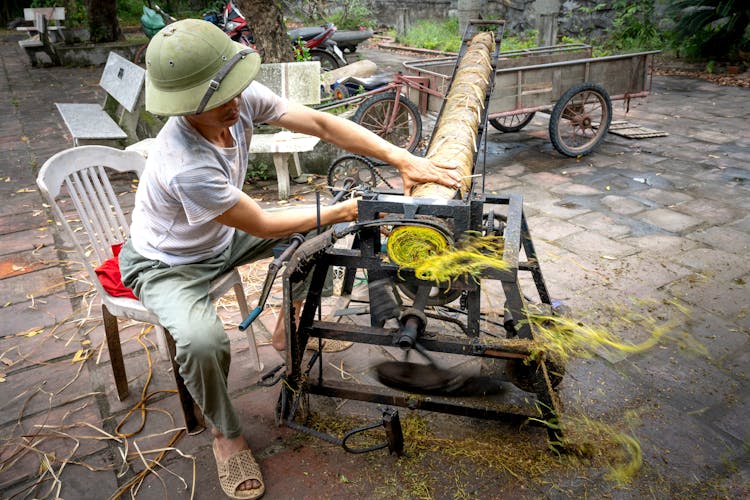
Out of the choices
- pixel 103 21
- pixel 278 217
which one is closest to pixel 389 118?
pixel 278 217

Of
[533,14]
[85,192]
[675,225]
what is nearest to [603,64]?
[675,225]

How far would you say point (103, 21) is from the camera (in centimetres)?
1277

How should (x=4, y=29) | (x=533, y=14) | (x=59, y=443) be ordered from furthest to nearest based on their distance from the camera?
(x=4, y=29), (x=533, y=14), (x=59, y=443)

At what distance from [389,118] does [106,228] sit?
3814mm

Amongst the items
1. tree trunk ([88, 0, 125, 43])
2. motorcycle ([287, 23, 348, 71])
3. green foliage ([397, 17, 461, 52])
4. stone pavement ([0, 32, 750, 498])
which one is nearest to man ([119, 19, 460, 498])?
stone pavement ([0, 32, 750, 498])

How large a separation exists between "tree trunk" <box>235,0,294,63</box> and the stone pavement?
2.92 m

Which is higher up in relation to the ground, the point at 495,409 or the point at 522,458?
the point at 495,409

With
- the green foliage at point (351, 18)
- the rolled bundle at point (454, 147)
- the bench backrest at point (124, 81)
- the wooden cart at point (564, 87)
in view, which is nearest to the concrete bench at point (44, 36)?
the green foliage at point (351, 18)

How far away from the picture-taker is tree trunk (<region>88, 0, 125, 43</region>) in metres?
12.4

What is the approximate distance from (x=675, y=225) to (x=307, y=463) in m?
3.60

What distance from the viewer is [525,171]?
5812 millimetres

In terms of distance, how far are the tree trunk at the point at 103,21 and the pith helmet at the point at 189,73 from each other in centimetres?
1266

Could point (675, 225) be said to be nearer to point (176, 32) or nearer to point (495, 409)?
point (495, 409)

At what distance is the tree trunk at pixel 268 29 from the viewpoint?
600 cm
